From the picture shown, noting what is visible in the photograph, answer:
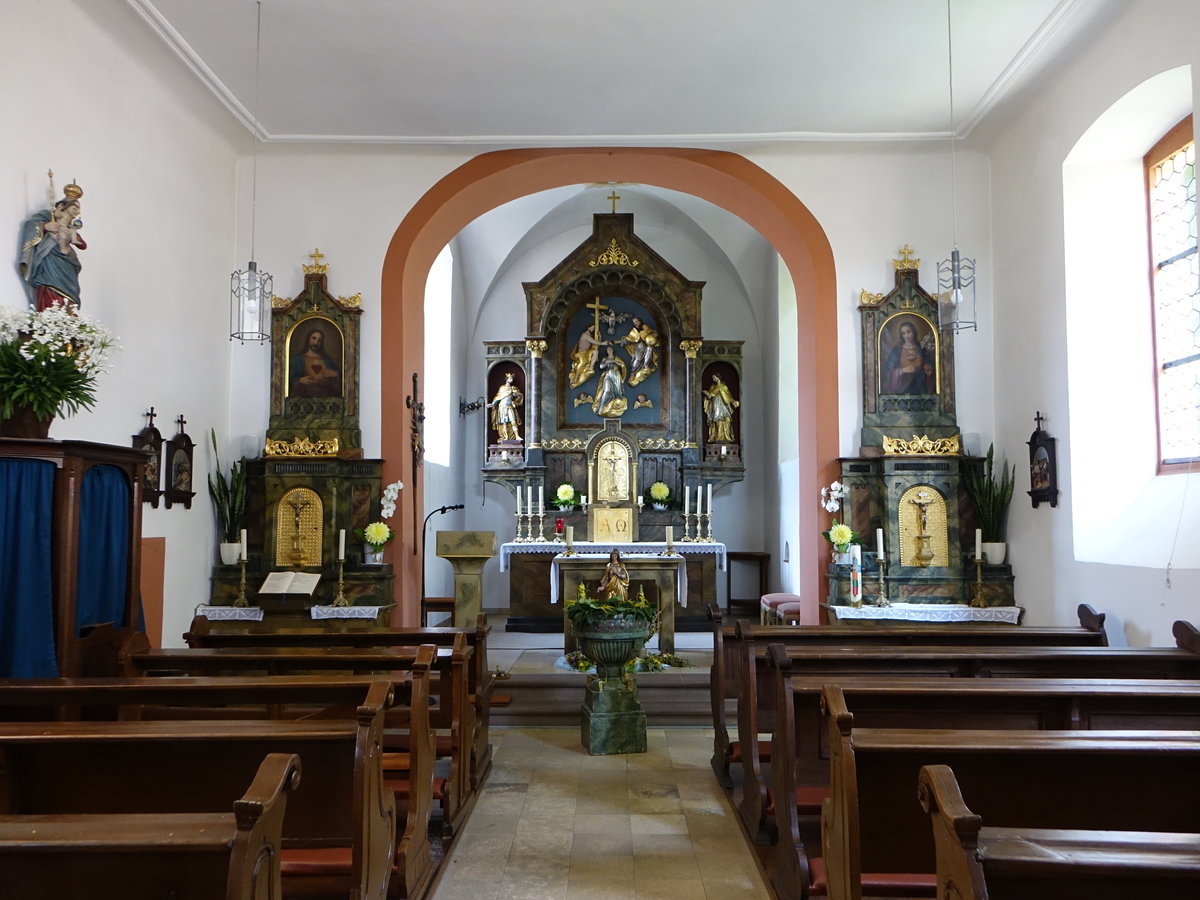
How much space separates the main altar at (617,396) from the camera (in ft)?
42.0

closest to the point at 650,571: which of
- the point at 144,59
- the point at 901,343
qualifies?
the point at 901,343

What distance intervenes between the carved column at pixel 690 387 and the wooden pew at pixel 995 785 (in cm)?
998

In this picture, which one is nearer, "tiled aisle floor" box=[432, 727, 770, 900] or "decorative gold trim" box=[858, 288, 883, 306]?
"tiled aisle floor" box=[432, 727, 770, 900]

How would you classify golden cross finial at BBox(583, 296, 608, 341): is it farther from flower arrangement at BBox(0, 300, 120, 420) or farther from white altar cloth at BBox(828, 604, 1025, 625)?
flower arrangement at BBox(0, 300, 120, 420)

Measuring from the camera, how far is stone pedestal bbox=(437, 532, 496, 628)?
854 centimetres

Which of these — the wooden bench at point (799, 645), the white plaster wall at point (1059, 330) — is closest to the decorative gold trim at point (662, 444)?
the white plaster wall at point (1059, 330)

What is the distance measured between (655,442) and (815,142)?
5.29 meters

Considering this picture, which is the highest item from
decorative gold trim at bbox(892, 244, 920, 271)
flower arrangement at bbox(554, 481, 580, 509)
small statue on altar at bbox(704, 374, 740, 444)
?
decorative gold trim at bbox(892, 244, 920, 271)

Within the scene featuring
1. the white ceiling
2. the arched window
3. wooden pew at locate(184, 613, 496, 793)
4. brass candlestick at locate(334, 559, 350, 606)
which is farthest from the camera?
brass candlestick at locate(334, 559, 350, 606)

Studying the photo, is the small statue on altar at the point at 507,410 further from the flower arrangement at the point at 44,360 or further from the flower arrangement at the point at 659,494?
the flower arrangement at the point at 44,360

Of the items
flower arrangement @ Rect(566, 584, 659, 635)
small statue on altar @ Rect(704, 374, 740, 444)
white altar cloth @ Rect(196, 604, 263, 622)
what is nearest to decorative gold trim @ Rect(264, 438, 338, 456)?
white altar cloth @ Rect(196, 604, 263, 622)

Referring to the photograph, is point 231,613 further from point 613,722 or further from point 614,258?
point 614,258

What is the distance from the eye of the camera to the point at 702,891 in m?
4.17

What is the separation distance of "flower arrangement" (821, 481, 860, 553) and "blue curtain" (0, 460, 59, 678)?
5.96 meters
